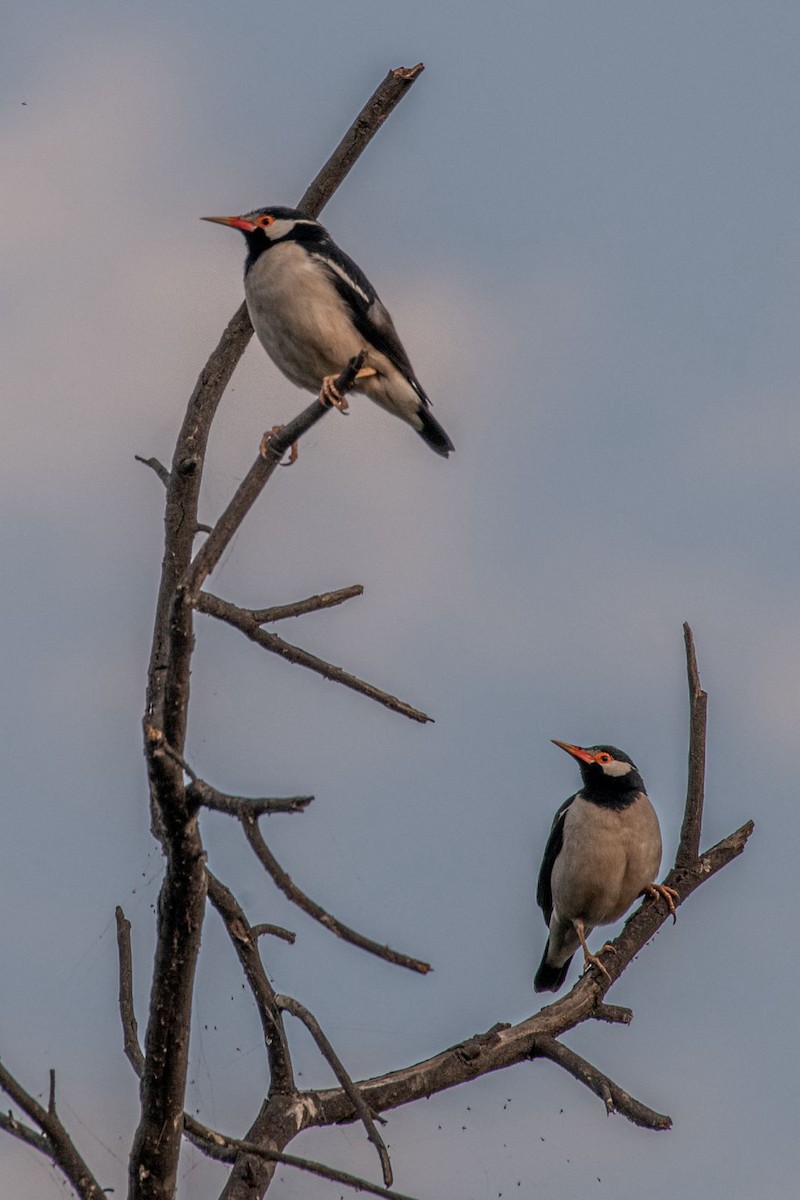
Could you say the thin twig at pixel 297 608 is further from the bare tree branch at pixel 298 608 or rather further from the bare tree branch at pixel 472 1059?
the bare tree branch at pixel 472 1059

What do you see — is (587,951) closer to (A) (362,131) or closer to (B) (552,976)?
(B) (552,976)

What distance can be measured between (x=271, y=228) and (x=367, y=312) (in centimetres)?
74

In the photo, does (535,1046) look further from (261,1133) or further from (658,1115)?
(261,1133)

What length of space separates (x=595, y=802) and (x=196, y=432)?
3334mm

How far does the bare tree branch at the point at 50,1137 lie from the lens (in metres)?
4.55

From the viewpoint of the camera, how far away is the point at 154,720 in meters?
4.18

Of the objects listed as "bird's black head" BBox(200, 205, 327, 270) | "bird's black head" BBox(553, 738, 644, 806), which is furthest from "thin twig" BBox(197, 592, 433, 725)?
"bird's black head" BBox(553, 738, 644, 806)

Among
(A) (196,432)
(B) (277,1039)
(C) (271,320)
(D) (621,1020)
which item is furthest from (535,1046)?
(C) (271,320)

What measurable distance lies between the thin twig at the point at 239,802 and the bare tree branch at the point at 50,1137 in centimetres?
121

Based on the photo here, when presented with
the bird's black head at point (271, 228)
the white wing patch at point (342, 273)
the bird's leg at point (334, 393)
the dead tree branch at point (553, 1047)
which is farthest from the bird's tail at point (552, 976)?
the bird's black head at point (271, 228)

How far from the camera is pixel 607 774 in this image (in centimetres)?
820

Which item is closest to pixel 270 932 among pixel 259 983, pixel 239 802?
pixel 259 983

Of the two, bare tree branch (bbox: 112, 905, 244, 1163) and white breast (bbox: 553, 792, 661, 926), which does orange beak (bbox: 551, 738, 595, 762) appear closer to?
white breast (bbox: 553, 792, 661, 926)

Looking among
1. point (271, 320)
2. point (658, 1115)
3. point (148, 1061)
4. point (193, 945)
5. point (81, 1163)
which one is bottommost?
point (81, 1163)
